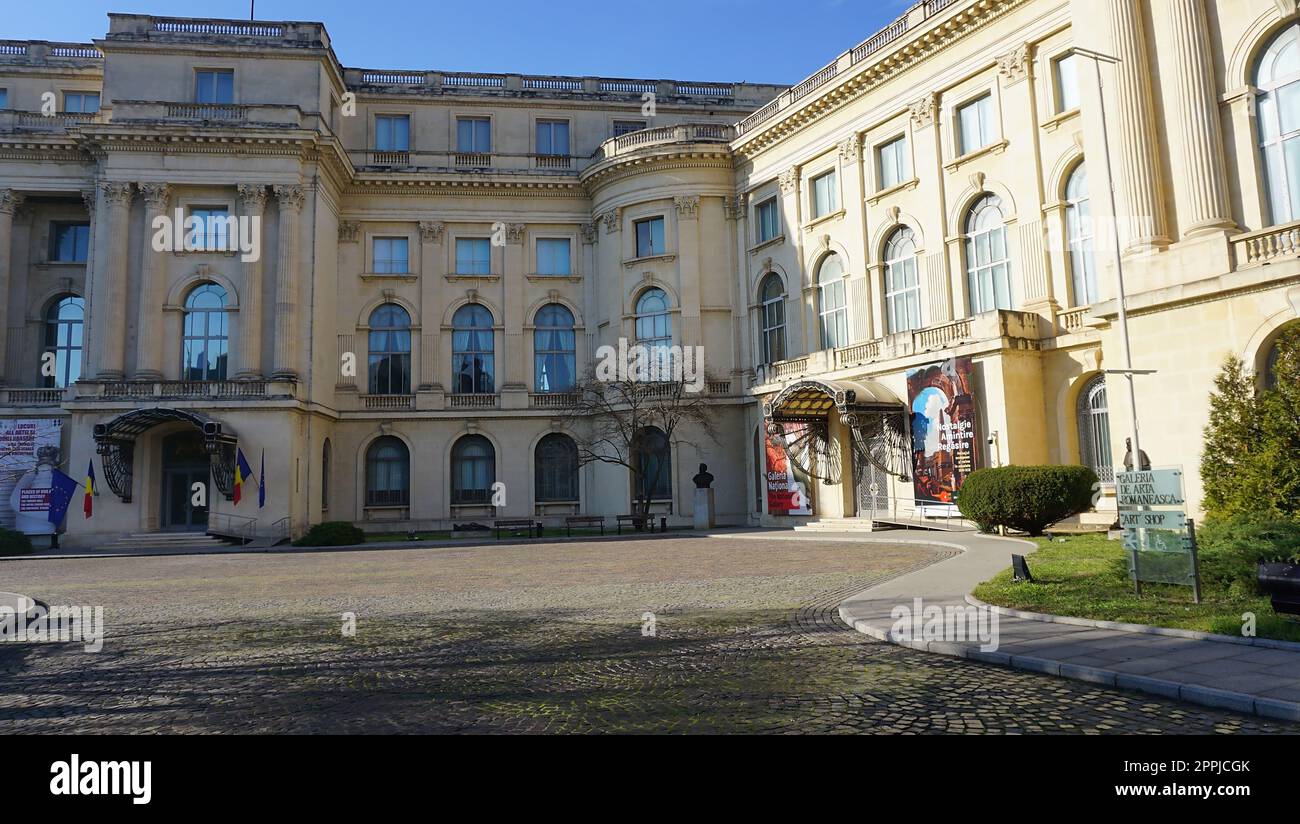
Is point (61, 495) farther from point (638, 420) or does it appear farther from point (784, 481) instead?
point (784, 481)

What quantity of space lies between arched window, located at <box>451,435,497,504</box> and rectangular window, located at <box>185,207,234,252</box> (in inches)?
571

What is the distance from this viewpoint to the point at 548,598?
1509 centimetres

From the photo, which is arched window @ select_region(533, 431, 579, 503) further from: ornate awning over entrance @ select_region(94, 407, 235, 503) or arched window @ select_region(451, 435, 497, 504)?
ornate awning over entrance @ select_region(94, 407, 235, 503)

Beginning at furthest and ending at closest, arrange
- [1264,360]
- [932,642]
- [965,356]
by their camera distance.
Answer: [965,356]
[1264,360]
[932,642]

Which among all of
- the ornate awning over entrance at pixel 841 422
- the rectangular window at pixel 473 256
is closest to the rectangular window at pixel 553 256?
the rectangular window at pixel 473 256

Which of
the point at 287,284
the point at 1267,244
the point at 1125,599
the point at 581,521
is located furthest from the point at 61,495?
the point at 1267,244

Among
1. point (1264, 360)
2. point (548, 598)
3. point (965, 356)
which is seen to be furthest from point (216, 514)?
point (1264, 360)

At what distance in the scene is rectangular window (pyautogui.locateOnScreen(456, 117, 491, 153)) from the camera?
46.8 metres

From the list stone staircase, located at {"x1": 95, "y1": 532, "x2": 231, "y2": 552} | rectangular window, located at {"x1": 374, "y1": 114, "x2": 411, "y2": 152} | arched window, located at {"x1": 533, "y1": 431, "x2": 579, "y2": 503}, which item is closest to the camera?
stone staircase, located at {"x1": 95, "y1": 532, "x2": 231, "y2": 552}

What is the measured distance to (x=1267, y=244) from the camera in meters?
17.3

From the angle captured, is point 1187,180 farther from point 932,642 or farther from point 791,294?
point 791,294

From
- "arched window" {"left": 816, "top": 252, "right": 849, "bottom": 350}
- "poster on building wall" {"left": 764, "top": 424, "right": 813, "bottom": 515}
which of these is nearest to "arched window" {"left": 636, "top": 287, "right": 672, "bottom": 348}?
"arched window" {"left": 816, "top": 252, "right": 849, "bottom": 350}

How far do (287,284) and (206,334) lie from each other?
15.1ft
